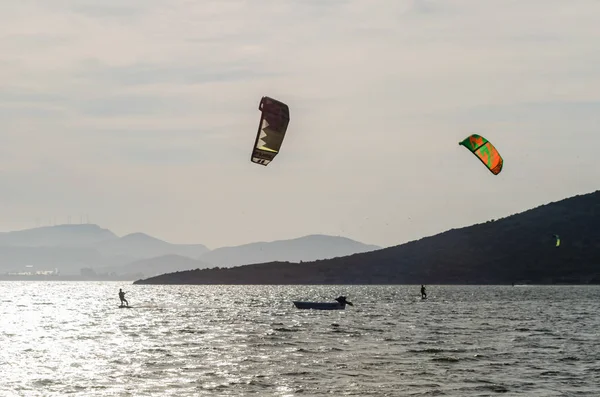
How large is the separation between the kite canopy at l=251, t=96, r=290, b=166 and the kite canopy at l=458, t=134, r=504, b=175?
1542 centimetres

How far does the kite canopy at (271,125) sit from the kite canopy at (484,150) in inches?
607

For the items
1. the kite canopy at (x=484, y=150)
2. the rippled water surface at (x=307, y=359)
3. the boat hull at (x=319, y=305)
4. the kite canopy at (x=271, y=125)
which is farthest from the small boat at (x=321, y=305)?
the kite canopy at (x=271, y=125)

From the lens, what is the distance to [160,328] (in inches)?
3056

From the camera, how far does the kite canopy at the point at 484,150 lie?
51.1 meters

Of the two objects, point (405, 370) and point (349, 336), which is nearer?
point (405, 370)

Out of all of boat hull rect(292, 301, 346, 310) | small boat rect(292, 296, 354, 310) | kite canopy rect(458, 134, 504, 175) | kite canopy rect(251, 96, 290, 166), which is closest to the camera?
kite canopy rect(251, 96, 290, 166)

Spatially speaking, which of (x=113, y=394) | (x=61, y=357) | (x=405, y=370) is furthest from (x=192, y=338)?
(x=113, y=394)

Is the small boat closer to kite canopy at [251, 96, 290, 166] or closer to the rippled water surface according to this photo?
the rippled water surface

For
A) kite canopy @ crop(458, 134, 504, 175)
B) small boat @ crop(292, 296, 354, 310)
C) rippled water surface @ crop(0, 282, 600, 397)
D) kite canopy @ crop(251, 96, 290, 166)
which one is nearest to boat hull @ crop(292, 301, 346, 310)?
small boat @ crop(292, 296, 354, 310)

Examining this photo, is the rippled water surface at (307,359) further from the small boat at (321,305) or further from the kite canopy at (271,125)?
the small boat at (321,305)

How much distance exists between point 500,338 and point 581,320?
24.6 metres

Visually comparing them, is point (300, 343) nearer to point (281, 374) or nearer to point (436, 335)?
point (436, 335)

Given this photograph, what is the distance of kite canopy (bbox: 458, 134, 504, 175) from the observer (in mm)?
51094

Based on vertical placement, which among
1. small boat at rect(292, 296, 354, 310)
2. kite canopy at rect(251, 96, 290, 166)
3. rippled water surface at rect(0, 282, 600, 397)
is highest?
kite canopy at rect(251, 96, 290, 166)
